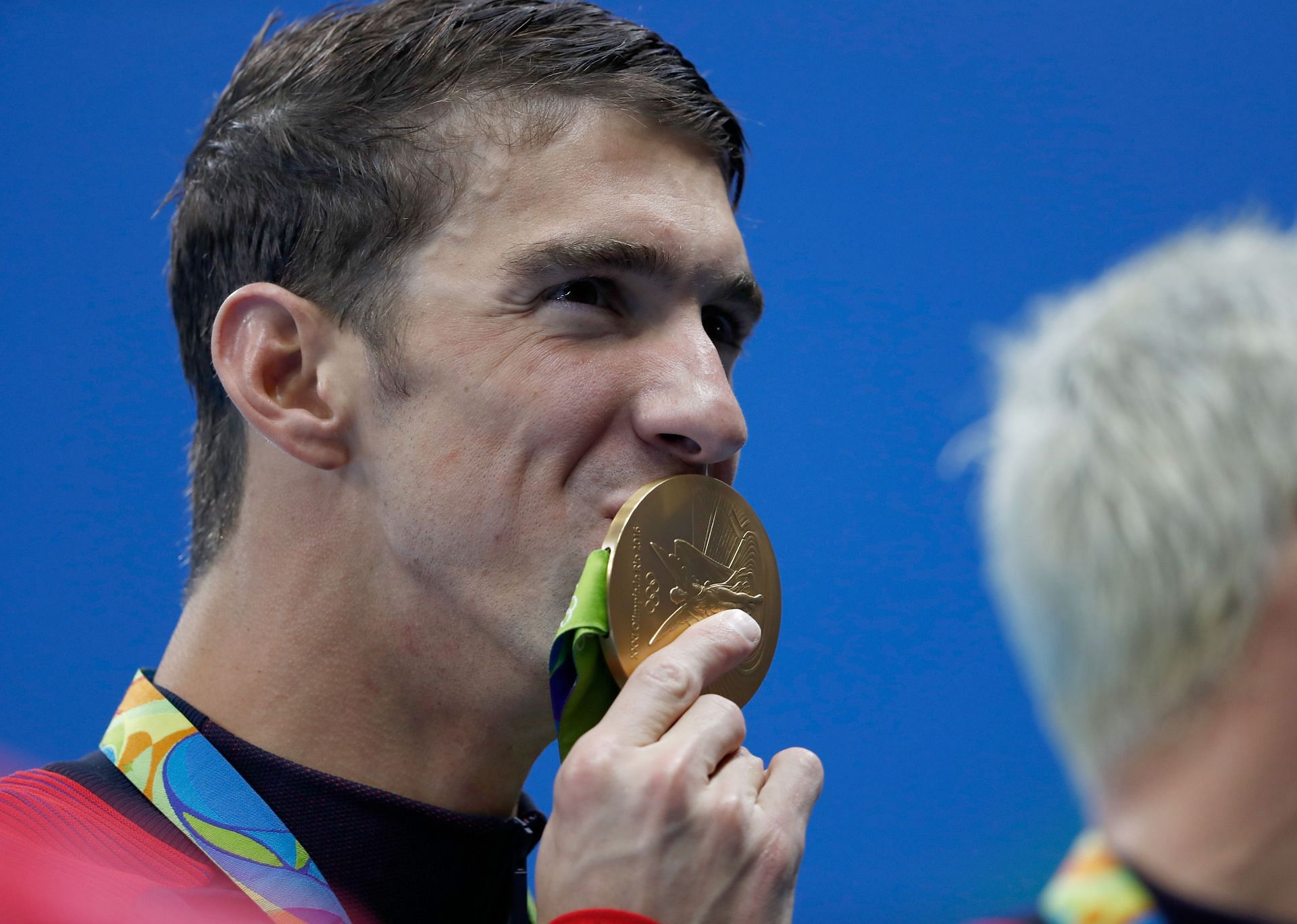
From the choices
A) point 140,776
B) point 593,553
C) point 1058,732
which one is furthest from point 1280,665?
point 140,776

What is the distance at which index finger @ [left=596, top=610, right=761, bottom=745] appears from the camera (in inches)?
50.6

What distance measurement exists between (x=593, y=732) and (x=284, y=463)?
2.09 feet

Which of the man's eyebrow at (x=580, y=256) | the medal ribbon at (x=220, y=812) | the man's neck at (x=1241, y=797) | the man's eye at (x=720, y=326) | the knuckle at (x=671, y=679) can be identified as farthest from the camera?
the man's eye at (x=720, y=326)

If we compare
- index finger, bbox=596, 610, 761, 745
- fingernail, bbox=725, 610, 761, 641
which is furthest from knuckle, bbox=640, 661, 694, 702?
fingernail, bbox=725, 610, 761, 641

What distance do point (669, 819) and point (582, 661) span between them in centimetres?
23

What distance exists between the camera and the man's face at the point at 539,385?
1.50 m

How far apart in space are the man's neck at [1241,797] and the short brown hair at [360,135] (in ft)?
4.10

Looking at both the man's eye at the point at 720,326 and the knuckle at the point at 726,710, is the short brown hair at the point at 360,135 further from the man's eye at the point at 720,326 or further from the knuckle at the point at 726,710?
the knuckle at the point at 726,710

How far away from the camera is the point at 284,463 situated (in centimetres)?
165

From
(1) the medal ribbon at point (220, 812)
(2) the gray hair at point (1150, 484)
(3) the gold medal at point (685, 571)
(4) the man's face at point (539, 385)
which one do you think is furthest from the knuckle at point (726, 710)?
(2) the gray hair at point (1150, 484)

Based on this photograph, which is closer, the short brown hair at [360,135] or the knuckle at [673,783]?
the knuckle at [673,783]

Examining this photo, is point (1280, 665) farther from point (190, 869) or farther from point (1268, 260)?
point (190, 869)

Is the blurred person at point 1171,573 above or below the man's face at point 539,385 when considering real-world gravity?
below

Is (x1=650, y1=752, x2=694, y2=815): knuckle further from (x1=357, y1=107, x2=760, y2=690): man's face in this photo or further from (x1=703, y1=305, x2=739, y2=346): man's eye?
(x1=703, y1=305, x2=739, y2=346): man's eye
